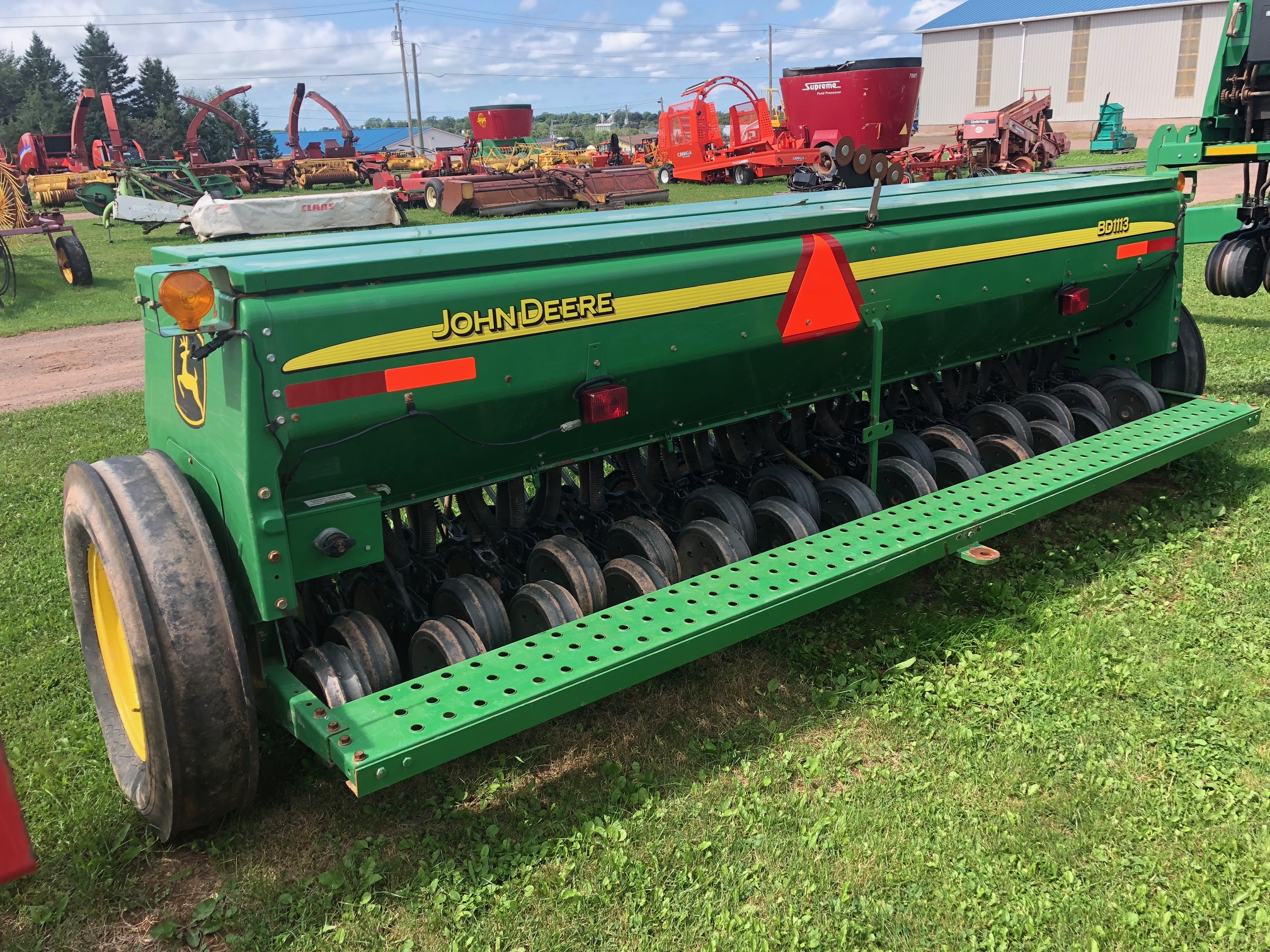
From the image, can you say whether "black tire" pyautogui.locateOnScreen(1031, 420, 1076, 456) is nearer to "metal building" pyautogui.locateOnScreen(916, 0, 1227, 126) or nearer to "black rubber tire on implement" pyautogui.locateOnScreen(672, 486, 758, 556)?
"black rubber tire on implement" pyautogui.locateOnScreen(672, 486, 758, 556)

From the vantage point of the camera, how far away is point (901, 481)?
424 cm

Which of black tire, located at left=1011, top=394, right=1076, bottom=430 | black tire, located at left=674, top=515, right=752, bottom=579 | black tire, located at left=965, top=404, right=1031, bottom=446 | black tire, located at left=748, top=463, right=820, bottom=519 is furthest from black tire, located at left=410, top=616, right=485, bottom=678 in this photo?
black tire, located at left=1011, top=394, right=1076, bottom=430

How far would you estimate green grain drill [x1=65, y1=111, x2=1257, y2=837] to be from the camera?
8.60 feet

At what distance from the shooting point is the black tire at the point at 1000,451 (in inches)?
177

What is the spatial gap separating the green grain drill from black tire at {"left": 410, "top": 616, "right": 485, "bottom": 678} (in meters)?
0.01

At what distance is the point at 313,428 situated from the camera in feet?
8.90

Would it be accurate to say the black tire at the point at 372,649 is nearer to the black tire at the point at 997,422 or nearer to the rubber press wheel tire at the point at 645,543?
the rubber press wheel tire at the point at 645,543

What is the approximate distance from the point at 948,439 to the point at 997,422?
39 centimetres

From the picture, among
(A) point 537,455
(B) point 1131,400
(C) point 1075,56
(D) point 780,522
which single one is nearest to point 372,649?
(A) point 537,455

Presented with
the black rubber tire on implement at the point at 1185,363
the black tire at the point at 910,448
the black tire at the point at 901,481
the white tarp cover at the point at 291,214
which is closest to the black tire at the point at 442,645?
the black tire at the point at 901,481

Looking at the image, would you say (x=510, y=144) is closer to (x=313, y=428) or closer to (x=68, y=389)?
(x=68, y=389)

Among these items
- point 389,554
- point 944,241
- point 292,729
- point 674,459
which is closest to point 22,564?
point 389,554

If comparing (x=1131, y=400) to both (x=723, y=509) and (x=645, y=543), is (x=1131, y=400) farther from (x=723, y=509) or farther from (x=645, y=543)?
(x=645, y=543)

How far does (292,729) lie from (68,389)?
23.4ft
